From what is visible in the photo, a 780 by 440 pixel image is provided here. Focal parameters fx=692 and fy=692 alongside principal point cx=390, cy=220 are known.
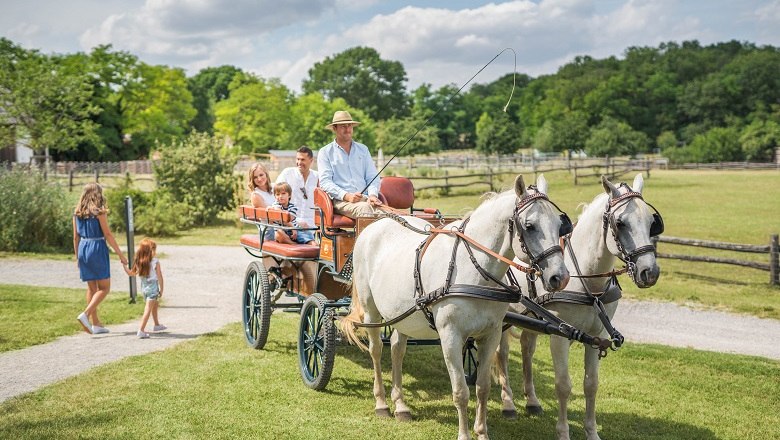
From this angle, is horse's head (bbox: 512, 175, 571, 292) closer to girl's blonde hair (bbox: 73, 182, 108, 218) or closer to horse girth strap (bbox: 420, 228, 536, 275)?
horse girth strap (bbox: 420, 228, 536, 275)

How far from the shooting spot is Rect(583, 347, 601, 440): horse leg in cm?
573

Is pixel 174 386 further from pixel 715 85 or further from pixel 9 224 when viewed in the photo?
pixel 715 85

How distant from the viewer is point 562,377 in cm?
568

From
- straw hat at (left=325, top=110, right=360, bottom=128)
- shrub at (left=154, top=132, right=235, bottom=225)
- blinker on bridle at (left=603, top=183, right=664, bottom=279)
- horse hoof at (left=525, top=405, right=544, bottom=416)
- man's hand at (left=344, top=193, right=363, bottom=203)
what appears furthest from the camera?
shrub at (left=154, top=132, right=235, bottom=225)

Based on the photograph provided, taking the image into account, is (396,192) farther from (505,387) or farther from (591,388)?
(591,388)

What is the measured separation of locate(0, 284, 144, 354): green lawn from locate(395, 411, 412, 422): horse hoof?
A: 5640mm

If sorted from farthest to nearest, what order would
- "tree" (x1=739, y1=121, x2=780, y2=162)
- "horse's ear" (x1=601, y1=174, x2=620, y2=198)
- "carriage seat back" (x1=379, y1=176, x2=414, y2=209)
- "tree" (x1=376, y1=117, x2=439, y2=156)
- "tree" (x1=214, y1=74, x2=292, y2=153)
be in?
"tree" (x1=739, y1=121, x2=780, y2=162) → "tree" (x1=214, y1=74, x2=292, y2=153) → "tree" (x1=376, y1=117, x2=439, y2=156) → "carriage seat back" (x1=379, y1=176, x2=414, y2=209) → "horse's ear" (x1=601, y1=174, x2=620, y2=198)

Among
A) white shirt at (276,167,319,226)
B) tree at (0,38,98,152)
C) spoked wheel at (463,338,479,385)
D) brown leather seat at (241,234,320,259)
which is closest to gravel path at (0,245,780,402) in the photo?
brown leather seat at (241,234,320,259)

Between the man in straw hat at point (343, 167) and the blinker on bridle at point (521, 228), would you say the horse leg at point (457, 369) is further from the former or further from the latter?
the man in straw hat at point (343, 167)

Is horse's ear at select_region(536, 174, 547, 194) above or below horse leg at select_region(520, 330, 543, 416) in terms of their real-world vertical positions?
above

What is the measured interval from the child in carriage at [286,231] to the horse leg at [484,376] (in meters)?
3.45

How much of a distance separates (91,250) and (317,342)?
4.06m

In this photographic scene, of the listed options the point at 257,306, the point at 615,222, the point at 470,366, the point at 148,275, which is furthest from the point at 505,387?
the point at 148,275

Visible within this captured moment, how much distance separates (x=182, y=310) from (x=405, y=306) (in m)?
6.92
